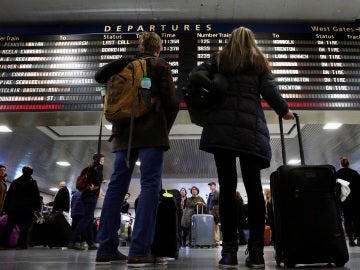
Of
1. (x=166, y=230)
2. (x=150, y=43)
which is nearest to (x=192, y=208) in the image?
(x=166, y=230)

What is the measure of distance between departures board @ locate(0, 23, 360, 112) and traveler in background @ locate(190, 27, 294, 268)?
2140 mm

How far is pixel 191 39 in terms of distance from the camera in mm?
4676

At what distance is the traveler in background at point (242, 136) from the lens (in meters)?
2.10

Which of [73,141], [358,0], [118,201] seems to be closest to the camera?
[118,201]

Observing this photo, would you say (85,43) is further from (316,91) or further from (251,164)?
(251,164)

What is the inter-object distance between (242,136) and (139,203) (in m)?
0.71

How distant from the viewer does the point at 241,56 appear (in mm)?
2289

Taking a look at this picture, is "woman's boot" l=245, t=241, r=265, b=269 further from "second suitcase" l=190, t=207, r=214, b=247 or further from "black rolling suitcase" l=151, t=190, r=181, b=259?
"second suitcase" l=190, t=207, r=214, b=247

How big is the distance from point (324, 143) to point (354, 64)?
597 cm

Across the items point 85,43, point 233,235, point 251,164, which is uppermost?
point 85,43

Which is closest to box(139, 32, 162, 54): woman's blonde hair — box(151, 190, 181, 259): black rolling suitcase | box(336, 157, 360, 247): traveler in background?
box(151, 190, 181, 259): black rolling suitcase

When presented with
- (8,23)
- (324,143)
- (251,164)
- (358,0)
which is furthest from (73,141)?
(251,164)

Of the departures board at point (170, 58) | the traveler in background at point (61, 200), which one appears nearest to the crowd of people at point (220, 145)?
the departures board at point (170, 58)

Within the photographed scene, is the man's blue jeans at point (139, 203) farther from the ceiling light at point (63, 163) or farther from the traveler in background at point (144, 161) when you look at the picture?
the ceiling light at point (63, 163)
